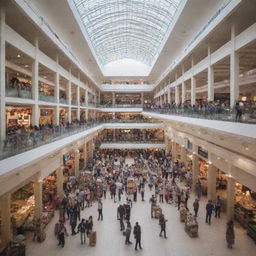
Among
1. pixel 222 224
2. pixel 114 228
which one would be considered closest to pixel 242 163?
pixel 222 224

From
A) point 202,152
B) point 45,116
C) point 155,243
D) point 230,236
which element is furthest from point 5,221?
point 45,116

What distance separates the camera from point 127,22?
33.7 meters

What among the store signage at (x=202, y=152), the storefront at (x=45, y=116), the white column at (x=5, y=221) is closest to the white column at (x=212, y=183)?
the store signage at (x=202, y=152)

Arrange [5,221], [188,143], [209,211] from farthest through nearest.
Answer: [188,143]
[209,211]
[5,221]

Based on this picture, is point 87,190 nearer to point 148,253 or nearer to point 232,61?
point 148,253

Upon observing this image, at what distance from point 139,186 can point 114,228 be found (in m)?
6.39

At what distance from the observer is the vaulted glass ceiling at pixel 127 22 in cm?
2539

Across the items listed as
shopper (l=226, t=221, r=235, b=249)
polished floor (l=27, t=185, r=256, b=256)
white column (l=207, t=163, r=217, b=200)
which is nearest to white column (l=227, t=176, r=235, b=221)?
polished floor (l=27, t=185, r=256, b=256)

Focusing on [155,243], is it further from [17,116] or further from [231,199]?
[17,116]

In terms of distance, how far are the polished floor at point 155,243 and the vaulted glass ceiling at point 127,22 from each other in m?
17.3

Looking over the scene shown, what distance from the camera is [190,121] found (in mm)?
16312

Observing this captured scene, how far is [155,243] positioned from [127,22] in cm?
2890

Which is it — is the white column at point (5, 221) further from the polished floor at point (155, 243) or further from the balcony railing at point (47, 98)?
the balcony railing at point (47, 98)

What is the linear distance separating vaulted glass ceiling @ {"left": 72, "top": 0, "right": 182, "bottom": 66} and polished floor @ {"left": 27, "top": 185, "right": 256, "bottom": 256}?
1728 centimetres
